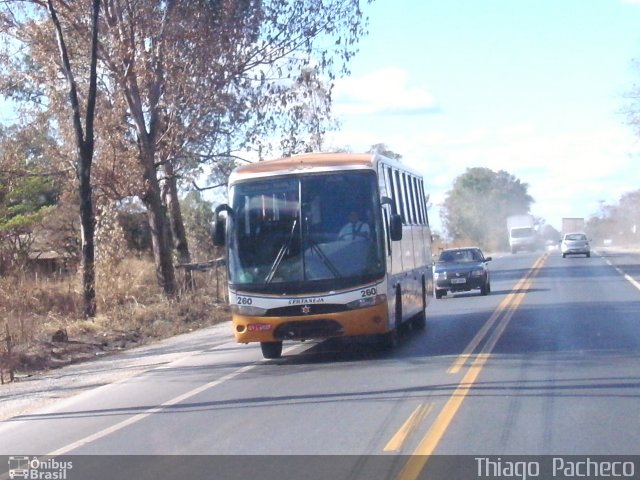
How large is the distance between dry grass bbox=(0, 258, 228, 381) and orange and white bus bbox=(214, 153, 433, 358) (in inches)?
173

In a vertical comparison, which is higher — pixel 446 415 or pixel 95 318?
pixel 95 318

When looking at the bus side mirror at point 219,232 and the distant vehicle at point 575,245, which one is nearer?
the bus side mirror at point 219,232

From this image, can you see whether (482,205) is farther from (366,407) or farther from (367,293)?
(366,407)

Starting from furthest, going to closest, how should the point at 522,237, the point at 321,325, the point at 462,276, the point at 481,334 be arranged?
the point at 522,237 → the point at 462,276 → the point at 481,334 → the point at 321,325

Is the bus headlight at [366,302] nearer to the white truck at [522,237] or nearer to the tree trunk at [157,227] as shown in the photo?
the tree trunk at [157,227]

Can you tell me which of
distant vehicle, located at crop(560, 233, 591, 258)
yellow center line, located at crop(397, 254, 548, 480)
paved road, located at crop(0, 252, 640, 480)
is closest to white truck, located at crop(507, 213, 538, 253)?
distant vehicle, located at crop(560, 233, 591, 258)

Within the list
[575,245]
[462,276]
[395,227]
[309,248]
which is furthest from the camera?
[575,245]

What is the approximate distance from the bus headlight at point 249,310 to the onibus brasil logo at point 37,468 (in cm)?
621

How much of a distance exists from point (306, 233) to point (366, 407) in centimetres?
476

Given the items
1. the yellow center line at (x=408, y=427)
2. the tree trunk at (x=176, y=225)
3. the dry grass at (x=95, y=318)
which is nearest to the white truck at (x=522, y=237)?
the tree trunk at (x=176, y=225)

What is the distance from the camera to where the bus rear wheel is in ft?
54.5

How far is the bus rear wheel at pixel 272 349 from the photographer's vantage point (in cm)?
1662

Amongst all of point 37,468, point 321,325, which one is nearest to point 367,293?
point 321,325

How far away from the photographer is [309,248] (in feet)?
51.1
